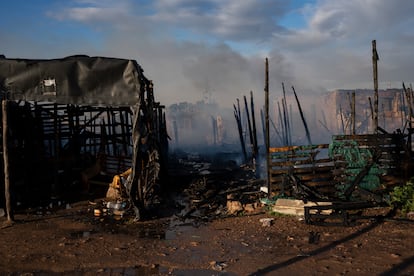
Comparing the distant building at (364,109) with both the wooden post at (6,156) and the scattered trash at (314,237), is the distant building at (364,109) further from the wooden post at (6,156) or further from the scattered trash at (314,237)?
the wooden post at (6,156)

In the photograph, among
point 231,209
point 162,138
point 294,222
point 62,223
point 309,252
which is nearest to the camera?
point 309,252

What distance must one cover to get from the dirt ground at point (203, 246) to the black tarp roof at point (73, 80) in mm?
3333

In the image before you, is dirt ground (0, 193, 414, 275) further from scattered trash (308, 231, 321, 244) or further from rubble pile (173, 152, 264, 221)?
rubble pile (173, 152, 264, 221)

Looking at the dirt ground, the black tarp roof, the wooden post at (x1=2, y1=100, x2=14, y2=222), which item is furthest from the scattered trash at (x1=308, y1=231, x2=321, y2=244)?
the wooden post at (x1=2, y1=100, x2=14, y2=222)

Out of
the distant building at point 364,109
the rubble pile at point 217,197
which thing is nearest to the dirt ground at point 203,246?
the rubble pile at point 217,197

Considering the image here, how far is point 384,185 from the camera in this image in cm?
1115

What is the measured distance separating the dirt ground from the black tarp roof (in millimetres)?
3333

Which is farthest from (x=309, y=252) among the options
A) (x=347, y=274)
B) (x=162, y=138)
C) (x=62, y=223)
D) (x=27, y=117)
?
(x=162, y=138)

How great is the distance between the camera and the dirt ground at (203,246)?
251 inches

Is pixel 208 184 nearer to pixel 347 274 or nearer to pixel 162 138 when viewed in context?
pixel 162 138

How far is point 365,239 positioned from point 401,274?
1975 mm

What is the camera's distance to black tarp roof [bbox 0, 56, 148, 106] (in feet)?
33.6

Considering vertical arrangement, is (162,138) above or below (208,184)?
above

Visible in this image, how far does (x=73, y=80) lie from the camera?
33.9 feet
